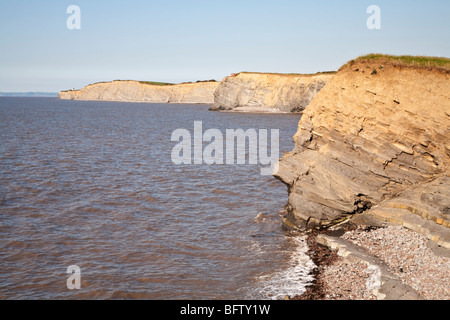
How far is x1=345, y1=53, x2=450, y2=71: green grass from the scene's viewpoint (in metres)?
16.8

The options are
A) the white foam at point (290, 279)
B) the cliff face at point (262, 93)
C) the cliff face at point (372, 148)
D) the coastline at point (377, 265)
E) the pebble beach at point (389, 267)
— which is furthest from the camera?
the cliff face at point (262, 93)

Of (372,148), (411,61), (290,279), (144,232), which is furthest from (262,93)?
(290,279)

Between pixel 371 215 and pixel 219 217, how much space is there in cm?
772

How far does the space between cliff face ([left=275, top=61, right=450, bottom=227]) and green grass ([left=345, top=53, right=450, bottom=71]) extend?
0.71 ft

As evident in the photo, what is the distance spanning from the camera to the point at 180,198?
2412 centimetres

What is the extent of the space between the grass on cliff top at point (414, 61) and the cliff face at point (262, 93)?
82397 mm

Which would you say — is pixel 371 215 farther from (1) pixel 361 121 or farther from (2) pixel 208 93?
(2) pixel 208 93

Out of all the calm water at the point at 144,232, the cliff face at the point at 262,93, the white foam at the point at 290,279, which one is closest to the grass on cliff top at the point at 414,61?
the calm water at the point at 144,232

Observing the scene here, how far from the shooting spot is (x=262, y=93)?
109m

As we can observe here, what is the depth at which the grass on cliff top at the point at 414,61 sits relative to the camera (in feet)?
55.2

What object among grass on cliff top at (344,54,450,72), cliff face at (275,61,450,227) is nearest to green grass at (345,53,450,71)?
grass on cliff top at (344,54,450,72)

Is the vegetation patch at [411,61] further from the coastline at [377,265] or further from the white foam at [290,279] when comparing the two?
the white foam at [290,279]

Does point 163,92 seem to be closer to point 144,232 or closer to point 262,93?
point 262,93

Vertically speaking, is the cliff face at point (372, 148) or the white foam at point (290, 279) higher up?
the cliff face at point (372, 148)
